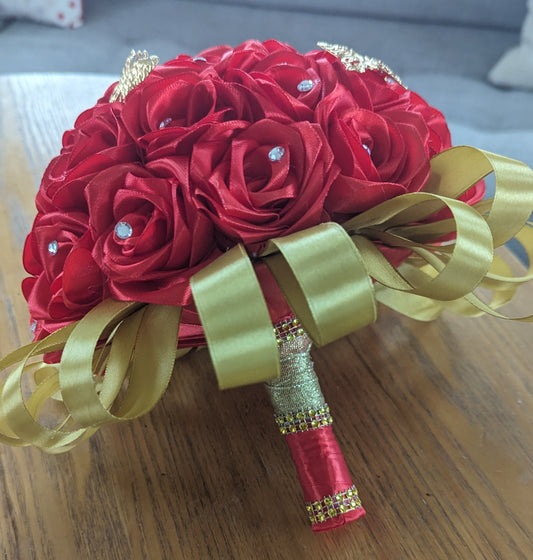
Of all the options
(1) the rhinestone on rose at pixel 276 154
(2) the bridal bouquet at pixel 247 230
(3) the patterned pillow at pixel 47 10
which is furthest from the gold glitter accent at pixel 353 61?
(3) the patterned pillow at pixel 47 10

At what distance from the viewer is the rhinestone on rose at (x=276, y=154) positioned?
0.36 metres

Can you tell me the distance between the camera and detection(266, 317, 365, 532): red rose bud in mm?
405

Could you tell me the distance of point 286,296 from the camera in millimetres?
352

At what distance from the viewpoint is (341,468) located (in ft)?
1.37

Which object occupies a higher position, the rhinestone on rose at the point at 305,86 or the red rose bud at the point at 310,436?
the rhinestone on rose at the point at 305,86

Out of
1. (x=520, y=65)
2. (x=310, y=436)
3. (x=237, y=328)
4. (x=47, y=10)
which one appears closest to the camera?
(x=237, y=328)

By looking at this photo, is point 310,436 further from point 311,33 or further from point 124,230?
point 311,33

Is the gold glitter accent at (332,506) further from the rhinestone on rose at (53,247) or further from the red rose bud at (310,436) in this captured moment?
the rhinestone on rose at (53,247)

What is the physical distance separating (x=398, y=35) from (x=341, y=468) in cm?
125

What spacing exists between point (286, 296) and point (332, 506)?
155 millimetres

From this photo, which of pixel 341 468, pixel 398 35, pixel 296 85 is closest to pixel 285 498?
pixel 341 468

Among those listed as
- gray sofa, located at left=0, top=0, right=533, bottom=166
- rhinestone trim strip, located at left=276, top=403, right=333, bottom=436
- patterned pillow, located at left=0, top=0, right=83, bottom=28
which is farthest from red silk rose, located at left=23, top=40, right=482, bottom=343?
patterned pillow, located at left=0, top=0, right=83, bottom=28

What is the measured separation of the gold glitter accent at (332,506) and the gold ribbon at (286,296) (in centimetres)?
13

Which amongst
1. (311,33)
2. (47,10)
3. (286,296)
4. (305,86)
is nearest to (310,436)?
(286,296)
